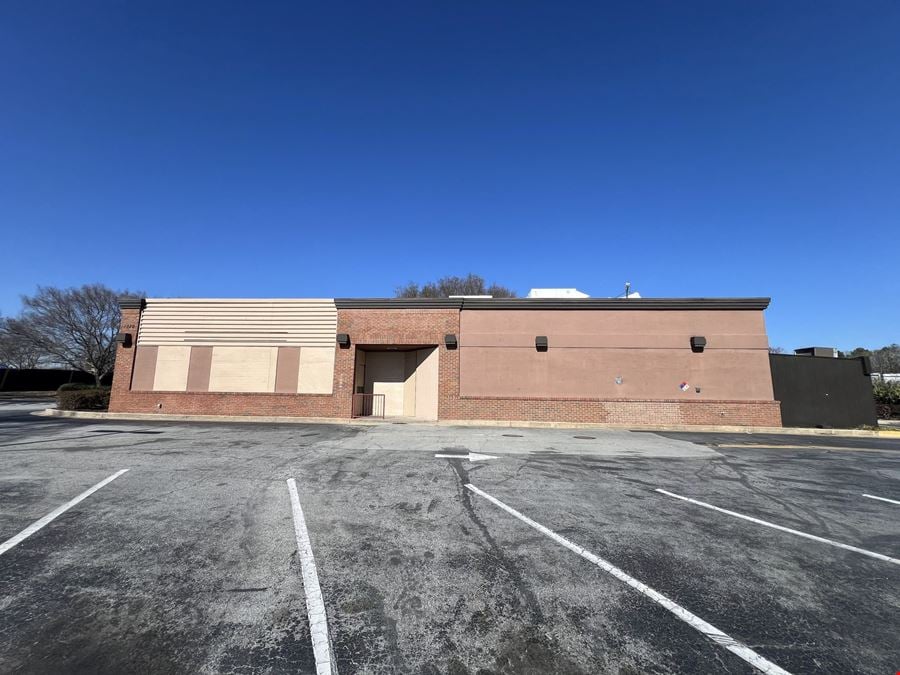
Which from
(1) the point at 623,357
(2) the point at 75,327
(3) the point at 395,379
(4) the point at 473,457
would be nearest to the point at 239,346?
(3) the point at 395,379

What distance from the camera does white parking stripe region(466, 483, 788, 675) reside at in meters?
2.70

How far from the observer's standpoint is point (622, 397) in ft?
59.4

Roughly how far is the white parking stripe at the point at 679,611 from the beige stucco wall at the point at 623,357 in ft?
43.9

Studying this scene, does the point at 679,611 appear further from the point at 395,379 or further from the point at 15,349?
the point at 15,349

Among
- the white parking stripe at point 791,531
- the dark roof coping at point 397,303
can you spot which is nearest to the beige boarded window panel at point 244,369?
the dark roof coping at point 397,303

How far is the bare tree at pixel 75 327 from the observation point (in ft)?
119

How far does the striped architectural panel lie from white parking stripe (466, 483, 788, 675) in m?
16.4

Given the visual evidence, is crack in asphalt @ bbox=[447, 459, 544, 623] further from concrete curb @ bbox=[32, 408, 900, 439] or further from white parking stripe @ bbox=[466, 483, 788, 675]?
concrete curb @ bbox=[32, 408, 900, 439]

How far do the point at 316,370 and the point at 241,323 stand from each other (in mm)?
4489

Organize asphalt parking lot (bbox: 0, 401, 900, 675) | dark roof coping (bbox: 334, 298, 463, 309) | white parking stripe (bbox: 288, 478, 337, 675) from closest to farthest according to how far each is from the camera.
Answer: white parking stripe (bbox: 288, 478, 337, 675) → asphalt parking lot (bbox: 0, 401, 900, 675) → dark roof coping (bbox: 334, 298, 463, 309)

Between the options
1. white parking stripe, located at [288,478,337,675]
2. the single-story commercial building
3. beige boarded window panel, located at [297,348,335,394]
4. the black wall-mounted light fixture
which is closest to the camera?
white parking stripe, located at [288,478,337,675]

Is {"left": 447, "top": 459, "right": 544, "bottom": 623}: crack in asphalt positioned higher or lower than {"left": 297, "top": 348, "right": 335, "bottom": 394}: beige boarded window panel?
lower

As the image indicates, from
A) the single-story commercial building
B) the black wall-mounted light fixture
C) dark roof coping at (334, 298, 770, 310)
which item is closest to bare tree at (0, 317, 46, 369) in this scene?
the single-story commercial building

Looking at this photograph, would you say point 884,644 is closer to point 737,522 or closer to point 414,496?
point 737,522
